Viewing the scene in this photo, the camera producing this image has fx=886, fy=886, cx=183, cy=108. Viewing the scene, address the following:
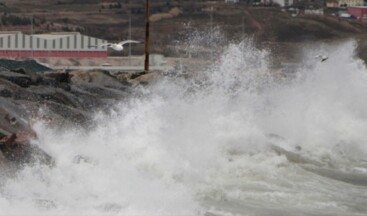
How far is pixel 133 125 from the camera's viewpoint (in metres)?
15.2

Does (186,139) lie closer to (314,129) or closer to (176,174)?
(176,174)

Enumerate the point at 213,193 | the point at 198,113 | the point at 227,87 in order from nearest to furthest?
the point at 213,193 < the point at 198,113 < the point at 227,87

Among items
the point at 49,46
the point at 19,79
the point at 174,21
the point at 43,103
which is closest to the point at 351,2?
the point at 174,21


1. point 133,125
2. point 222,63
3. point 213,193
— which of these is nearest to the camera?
point 213,193

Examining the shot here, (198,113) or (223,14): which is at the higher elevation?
(198,113)

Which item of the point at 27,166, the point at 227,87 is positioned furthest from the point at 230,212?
the point at 227,87

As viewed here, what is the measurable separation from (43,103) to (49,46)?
1835 inches

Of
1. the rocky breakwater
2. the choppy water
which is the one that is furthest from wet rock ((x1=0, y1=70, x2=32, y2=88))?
the choppy water

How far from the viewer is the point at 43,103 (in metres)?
16.7

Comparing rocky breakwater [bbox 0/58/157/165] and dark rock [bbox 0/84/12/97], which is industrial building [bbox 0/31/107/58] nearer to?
rocky breakwater [bbox 0/58/157/165]

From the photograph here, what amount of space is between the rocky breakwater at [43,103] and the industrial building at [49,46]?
32916 millimetres

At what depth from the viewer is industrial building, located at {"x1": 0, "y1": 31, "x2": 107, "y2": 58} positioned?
59594 millimetres

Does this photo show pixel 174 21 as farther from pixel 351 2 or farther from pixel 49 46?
pixel 351 2

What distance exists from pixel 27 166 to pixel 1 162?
0.40 metres
